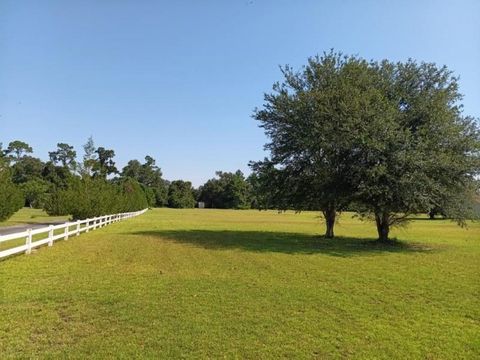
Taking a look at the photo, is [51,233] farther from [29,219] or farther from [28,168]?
[28,168]

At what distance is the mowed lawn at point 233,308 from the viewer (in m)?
5.80

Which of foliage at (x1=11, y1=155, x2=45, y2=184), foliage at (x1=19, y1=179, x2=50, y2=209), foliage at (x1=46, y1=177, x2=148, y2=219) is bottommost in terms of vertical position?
foliage at (x1=46, y1=177, x2=148, y2=219)

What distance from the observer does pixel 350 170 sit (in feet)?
63.6

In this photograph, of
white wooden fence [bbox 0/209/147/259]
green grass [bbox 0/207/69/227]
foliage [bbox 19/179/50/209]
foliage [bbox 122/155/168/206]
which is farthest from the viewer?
foliage [bbox 122/155/168/206]

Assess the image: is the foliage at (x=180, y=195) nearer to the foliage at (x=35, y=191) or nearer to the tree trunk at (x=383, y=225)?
the foliage at (x=35, y=191)

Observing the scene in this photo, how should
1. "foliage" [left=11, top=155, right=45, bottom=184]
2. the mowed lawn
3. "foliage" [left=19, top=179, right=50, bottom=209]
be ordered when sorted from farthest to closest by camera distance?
1. "foliage" [left=11, top=155, right=45, bottom=184]
2. "foliage" [left=19, top=179, right=50, bottom=209]
3. the mowed lawn

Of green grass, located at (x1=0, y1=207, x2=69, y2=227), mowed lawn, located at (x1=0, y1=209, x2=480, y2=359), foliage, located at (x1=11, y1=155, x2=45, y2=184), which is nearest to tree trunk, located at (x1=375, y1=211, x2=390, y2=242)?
mowed lawn, located at (x1=0, y1=209, x2=480, y2=359)

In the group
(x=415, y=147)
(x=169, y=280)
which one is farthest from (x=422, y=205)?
(x=169, y=280)

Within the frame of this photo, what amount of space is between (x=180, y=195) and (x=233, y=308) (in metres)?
124

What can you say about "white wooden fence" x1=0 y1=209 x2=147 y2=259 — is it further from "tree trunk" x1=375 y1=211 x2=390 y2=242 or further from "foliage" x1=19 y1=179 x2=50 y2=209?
"foliage" x1=19 y1=179 x2=50 y2=209

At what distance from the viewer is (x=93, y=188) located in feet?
117

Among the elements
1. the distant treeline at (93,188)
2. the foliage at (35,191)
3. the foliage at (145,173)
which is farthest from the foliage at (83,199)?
the foliage at (145,173)

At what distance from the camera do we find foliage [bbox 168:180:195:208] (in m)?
128

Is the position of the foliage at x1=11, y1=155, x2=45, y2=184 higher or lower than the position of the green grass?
higher
